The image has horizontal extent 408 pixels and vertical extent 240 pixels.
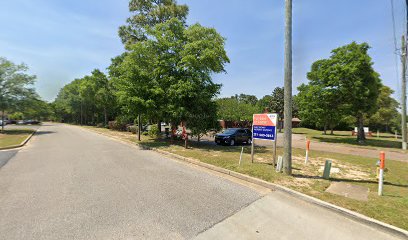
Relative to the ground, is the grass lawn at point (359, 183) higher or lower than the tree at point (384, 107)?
lower

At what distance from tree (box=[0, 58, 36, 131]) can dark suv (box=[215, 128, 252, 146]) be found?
2826cm

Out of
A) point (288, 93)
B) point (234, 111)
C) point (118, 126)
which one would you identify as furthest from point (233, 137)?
point (234, 111)

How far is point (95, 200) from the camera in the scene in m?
5.29

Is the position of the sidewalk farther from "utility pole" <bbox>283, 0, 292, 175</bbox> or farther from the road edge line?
"utility pole" <bbox>283, 0, 292, 175</bbox>

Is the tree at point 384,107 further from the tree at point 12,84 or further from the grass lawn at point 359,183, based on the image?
the tree at point 12,84

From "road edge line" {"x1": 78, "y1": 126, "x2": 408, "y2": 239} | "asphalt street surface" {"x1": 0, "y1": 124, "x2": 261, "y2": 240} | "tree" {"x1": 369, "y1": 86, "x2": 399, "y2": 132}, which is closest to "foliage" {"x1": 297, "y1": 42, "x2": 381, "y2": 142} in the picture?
"road edge line" {"x1": 78, "y1": 126, "x2": 408, "y2": 239}

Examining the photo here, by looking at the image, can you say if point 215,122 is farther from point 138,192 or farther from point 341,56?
point 341,56

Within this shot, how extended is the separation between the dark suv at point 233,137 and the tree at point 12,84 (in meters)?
28.3

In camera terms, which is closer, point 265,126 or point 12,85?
point 265,126

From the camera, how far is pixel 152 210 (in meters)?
4.77

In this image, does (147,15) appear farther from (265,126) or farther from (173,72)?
(265,126)

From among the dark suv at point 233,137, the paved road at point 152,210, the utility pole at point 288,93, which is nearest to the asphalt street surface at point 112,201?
the paved road at point 152,210

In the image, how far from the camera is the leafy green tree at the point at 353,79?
21.8m

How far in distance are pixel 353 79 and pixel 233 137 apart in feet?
47.2
